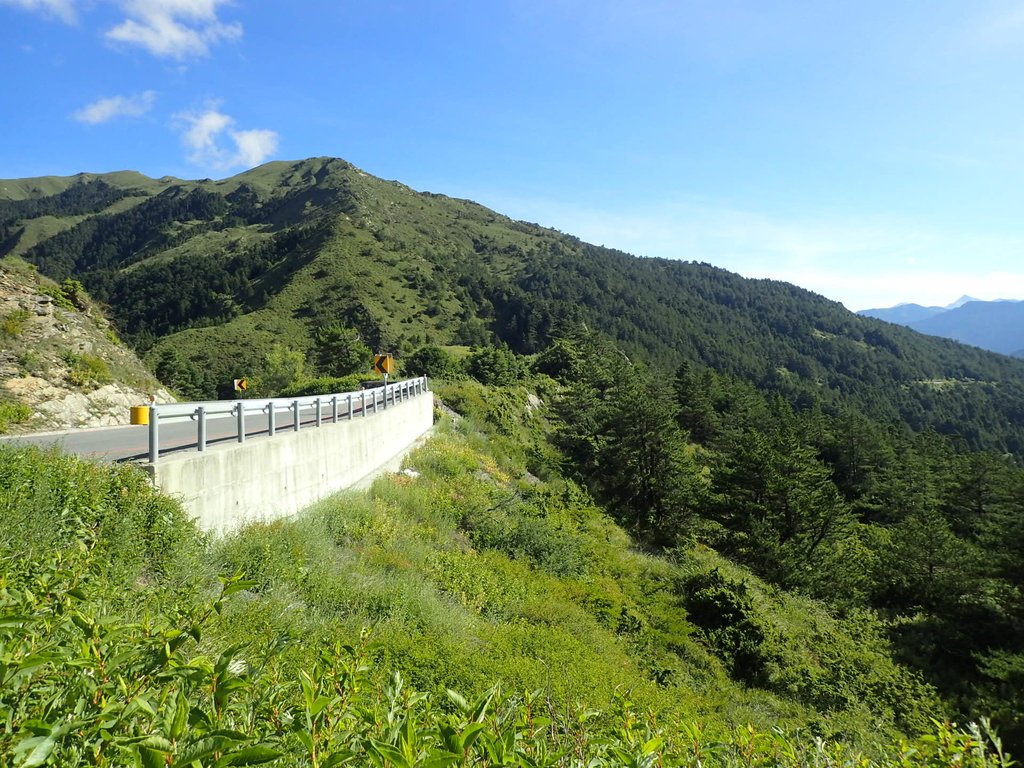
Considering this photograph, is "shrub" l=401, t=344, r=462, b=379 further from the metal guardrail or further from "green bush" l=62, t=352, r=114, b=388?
the metal guardrail

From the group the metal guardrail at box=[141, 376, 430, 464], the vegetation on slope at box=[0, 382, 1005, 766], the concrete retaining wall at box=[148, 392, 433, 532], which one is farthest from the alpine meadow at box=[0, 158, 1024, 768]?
the metal guardrail at box=[141, 376, 430, 464]

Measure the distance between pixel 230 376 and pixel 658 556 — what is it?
71.1 m

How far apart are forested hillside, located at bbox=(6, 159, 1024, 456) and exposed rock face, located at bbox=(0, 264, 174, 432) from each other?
57215 millimetres

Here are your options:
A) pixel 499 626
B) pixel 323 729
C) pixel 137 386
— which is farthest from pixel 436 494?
pixel 323 729

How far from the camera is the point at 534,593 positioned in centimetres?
1107

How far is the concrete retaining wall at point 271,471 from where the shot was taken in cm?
675

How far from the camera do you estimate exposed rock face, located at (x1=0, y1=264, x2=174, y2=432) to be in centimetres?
1305

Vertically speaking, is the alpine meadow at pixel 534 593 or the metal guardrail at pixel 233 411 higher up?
the metal guardrail at pixel 233 411

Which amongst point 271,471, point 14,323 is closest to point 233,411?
point 271,471

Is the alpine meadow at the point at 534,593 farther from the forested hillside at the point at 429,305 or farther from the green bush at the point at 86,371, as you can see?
the forested hillside at the point at 429,305

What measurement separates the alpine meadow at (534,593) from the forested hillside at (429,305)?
539 inches

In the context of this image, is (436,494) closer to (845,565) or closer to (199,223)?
(845,565)

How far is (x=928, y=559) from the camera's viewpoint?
104 ft

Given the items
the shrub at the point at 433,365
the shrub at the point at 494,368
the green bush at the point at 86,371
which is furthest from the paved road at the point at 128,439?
the shrub at the point at 433,365
